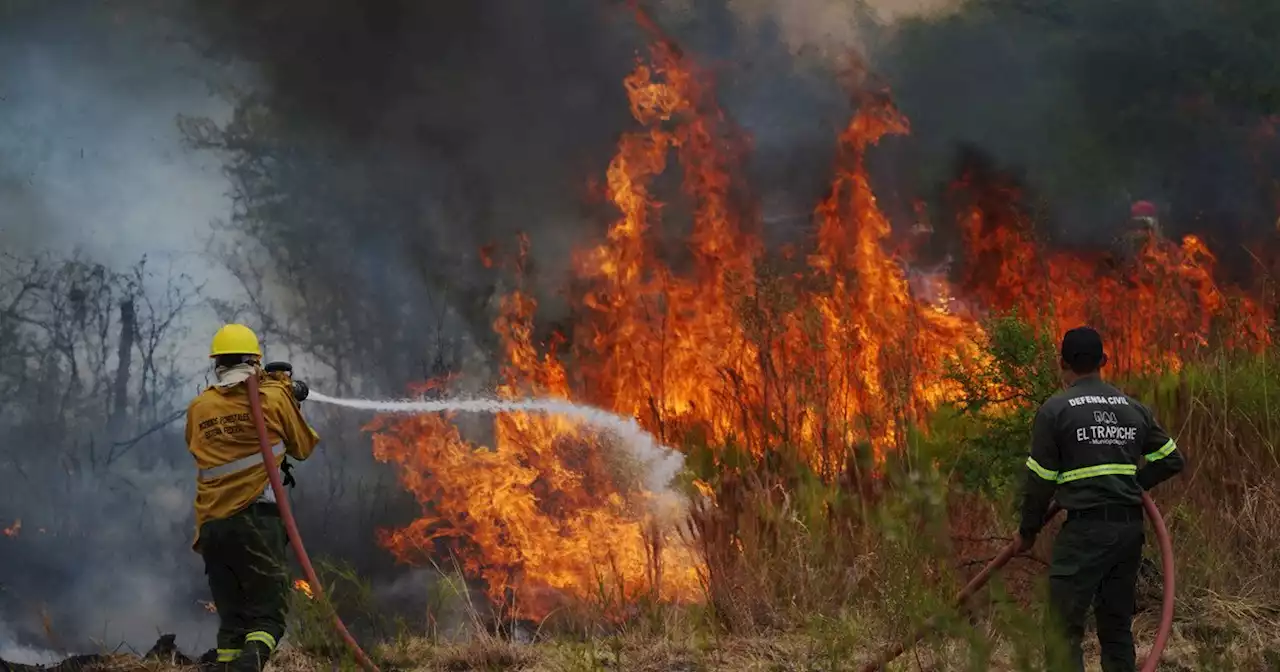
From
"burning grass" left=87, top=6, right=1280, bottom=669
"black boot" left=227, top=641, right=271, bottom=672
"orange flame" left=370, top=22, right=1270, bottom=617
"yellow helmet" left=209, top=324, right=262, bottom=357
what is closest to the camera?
"black boot" left=227, top=641, right=271, bottom=672

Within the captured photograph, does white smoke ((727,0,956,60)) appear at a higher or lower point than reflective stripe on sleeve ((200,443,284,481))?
higher

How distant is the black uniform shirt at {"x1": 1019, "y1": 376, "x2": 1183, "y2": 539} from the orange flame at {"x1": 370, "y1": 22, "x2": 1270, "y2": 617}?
2700 millimetres

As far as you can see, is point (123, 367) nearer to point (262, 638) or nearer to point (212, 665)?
point (212, 665)

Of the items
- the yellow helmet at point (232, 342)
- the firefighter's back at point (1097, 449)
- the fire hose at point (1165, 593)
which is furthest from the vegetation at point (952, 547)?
the yellow helmet at point (232, 342)

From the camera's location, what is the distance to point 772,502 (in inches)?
269

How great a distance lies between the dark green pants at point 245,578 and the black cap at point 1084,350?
13.0 ft

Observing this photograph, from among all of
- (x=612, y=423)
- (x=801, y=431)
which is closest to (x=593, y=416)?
(x=612, y=423)

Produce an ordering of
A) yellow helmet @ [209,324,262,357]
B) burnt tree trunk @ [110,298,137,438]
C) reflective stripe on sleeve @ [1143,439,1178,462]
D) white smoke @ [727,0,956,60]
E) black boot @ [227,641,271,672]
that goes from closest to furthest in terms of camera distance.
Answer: reflective stripe on sleeve @ [1143,439,1178,462]
black boot @ [227,641,271,672]
yellow helmet @ [209,324,262,357]
burnt tree trunk @ [110,298,137,438]
white smoke @ [727,0,956,60]

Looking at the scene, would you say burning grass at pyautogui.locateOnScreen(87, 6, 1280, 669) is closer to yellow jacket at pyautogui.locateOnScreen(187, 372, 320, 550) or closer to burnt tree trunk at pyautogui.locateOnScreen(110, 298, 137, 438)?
yellow jacket at pyautogui.locateOnScreen(187, 372, 320, 550)

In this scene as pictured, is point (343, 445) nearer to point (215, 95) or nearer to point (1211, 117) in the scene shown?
→ point (215, 95)

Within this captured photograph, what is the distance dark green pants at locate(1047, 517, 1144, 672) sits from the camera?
4508mm

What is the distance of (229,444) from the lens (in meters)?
5.55

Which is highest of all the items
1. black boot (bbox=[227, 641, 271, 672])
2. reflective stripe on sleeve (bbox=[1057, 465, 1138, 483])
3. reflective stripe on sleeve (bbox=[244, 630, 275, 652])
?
reflective stripe on sleeve (bbox=[1057, 465, 1138, 483])

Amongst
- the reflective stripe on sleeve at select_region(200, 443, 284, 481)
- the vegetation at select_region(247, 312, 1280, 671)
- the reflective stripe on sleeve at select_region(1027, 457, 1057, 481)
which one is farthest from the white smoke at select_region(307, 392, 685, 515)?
the reflective stripe on sleeve at select_region(1027, 457, 1057, 481)
